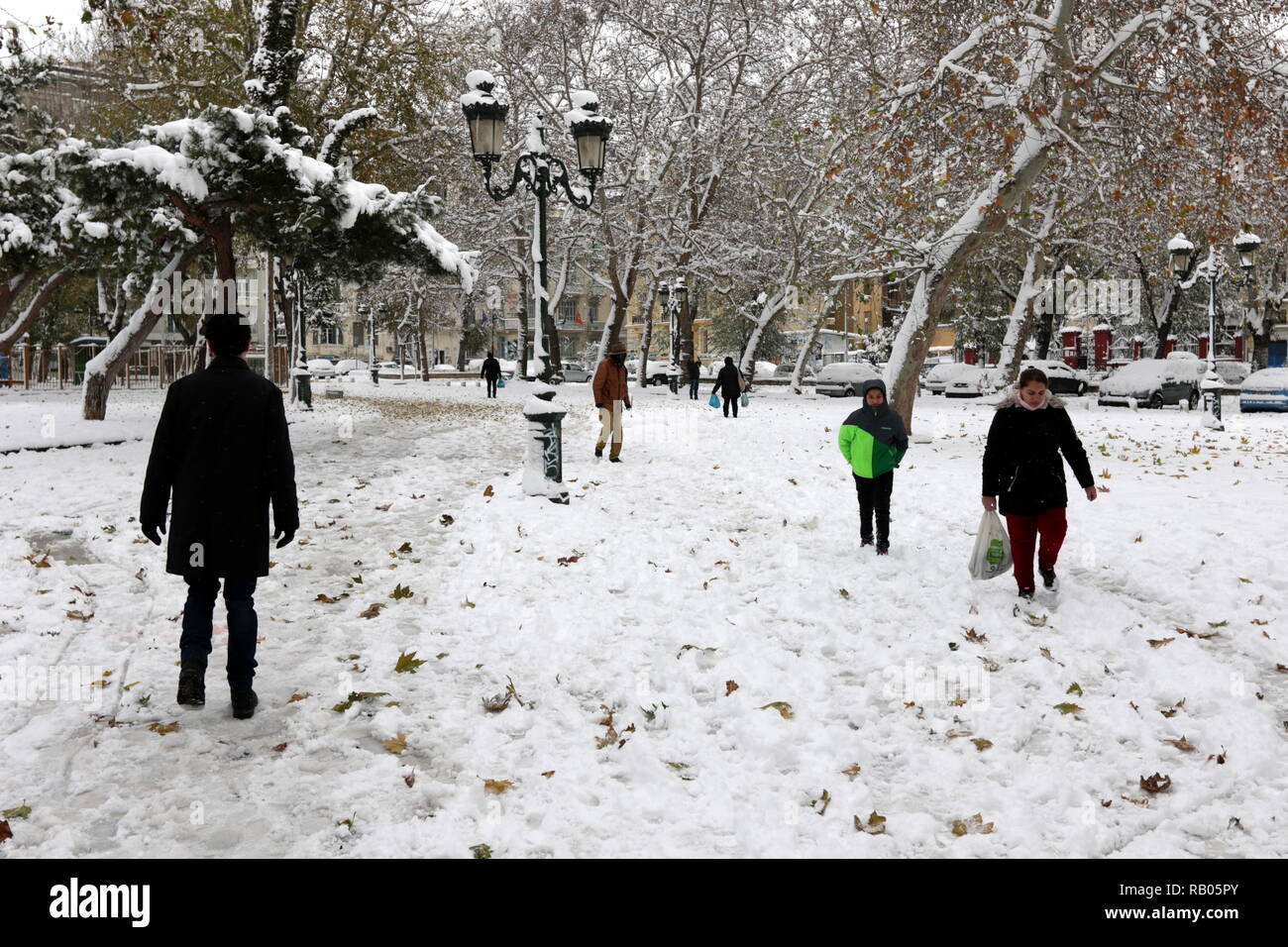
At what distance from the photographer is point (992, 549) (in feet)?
22.2

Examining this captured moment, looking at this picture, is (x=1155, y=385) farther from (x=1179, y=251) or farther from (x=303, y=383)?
(x=303, y=383)

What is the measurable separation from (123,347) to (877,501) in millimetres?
15419

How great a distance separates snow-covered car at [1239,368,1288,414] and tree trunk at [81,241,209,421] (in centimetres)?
2942

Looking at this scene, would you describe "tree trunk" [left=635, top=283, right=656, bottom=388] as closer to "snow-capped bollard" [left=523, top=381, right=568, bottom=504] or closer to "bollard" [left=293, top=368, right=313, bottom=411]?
"bollard" [left=293, top=368, right=313, bottom=411]

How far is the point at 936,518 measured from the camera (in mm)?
9969

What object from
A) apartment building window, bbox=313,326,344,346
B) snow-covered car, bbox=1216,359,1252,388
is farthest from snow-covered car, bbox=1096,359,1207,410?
apartment building window, bbox=313,326,344,346

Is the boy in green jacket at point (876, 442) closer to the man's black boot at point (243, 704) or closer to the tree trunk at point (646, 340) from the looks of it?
the man's black boot at point (243, 704)

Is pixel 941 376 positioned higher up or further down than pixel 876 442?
higher up

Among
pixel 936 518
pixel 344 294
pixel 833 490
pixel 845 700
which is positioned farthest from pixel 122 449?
pixel 344 294

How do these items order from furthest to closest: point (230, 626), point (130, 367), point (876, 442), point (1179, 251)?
point (130, 367)
point (1179, 251)
point (876, 442)
point (230, 626)

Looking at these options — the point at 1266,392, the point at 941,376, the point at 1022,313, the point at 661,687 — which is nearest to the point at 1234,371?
the point at 941,376

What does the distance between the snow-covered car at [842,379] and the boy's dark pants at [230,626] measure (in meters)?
33.2

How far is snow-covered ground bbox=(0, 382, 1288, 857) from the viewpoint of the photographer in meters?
3.87

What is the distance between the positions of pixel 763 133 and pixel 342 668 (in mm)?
29532
